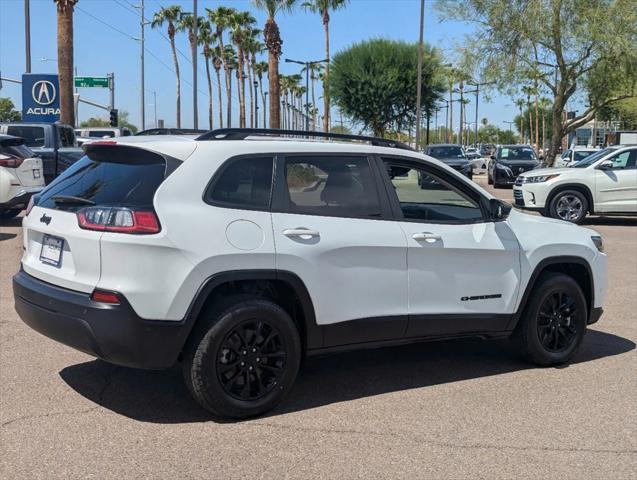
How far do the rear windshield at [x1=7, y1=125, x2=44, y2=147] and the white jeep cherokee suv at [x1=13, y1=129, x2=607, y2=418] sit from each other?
43.1 ft

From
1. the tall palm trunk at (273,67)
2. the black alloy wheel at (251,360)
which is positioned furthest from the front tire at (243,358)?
the tall palm trunk at (273,67)

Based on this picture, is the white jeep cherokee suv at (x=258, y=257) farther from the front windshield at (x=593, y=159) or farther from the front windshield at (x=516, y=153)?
the front windshield at (x=516, y=153)

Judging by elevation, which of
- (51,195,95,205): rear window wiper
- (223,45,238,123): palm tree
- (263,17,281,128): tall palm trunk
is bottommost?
(51,195,95,205): rear window wiper

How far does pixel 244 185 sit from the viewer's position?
458 centimetres

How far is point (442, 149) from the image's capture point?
99.8 ft

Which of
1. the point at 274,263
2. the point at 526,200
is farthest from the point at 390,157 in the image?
the point at 526,200

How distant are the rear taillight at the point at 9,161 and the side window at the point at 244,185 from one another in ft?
31.1

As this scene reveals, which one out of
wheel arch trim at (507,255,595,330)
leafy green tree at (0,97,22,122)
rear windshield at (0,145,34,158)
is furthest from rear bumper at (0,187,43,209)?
leafy green tree at (0,97,22,122)

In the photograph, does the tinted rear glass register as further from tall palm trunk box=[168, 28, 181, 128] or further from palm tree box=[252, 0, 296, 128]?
tall palm trunk box=[168, 28, 181, 128]

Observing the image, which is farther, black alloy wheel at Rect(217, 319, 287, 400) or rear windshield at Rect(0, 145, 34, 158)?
rear windshield at Rect(0, 145, 34, 158)

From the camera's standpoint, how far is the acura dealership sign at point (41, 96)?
24.7m

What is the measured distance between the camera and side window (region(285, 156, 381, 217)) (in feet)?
Result: 15.6

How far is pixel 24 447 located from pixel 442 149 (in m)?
27.6

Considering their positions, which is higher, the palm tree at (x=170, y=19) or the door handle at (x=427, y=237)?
the palm tree at (x=170, y=19)
